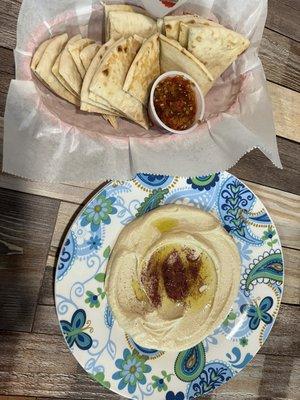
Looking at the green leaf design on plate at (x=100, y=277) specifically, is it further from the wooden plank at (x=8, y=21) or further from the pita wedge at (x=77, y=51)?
the wooden plank at (x=8, y=21)

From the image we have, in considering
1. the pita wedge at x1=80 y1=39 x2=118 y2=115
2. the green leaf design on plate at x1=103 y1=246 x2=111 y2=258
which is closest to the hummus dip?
the green leaf design on plate at x1=103 y1=246 x2=111 y2=258

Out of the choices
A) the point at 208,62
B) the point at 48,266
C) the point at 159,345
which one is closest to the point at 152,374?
the point at 159,345

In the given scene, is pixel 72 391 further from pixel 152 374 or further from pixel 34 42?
pixel 34 42

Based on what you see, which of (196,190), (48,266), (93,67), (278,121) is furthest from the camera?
(278,121)

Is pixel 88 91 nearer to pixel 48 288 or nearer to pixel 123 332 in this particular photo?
pixel 48 288

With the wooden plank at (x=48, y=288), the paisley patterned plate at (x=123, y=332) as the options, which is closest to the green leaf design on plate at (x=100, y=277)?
the paisley patterned plate at (x=123, y=332)

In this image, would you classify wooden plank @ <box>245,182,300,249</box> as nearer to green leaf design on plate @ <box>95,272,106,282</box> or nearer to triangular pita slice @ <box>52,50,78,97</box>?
green leaf design on plate @ <box>95,272,106,282</box>

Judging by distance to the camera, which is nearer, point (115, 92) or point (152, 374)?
point (115, 92)
